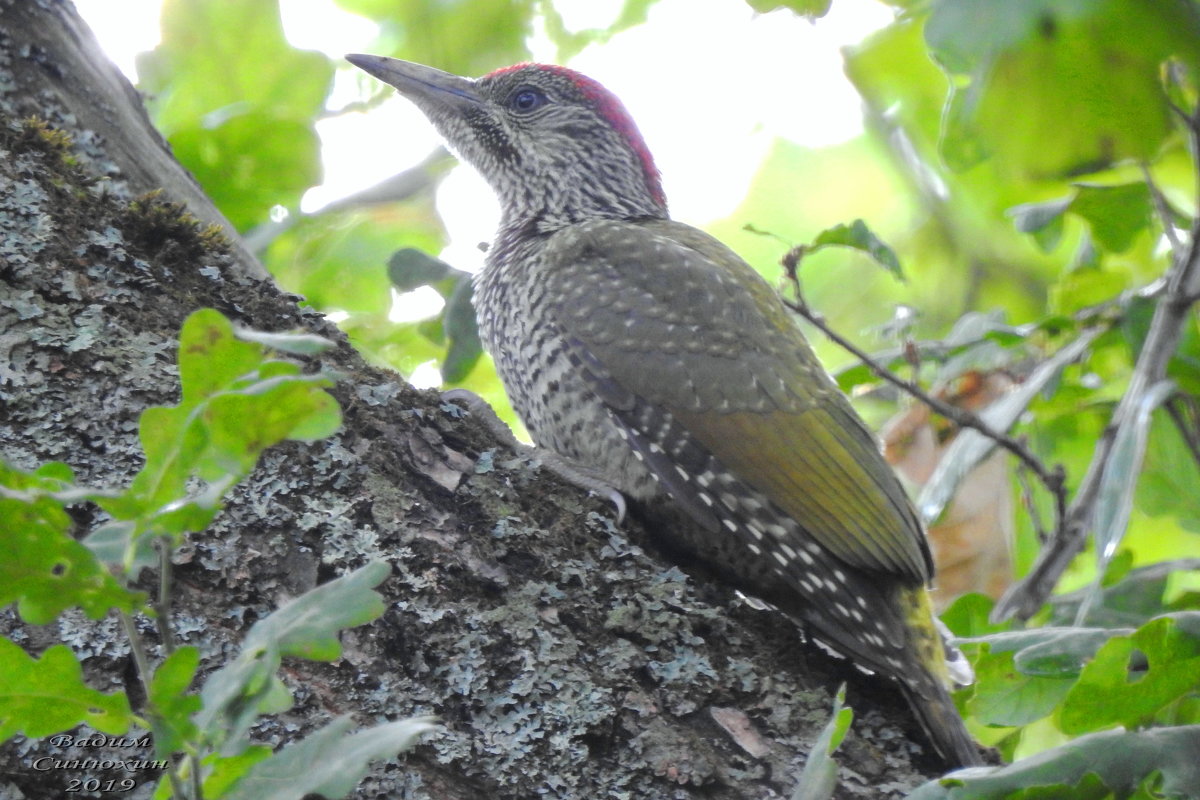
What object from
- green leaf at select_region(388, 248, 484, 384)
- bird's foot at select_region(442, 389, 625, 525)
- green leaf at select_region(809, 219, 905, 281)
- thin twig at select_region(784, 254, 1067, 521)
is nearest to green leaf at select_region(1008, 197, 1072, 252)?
thin twig at select_region(784, 254, 1067, 521)

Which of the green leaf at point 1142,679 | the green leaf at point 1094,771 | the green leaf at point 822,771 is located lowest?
the green leaf at point 1094,771

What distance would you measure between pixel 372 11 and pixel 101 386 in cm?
264

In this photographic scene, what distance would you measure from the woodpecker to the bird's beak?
0.05 meters

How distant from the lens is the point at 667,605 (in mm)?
2191

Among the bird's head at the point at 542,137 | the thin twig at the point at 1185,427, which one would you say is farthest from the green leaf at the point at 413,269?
the thin twig at the point at 1185,427

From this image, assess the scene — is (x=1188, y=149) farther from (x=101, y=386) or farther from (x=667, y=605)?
(x=101, y=386)

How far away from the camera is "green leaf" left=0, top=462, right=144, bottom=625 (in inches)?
42.4

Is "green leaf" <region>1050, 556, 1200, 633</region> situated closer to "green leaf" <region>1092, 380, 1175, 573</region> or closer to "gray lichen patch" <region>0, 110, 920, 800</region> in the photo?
"green leaf" <region>1092, 380, 1175, 573</region>

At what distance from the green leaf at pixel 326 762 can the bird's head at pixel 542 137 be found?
9.79 ft

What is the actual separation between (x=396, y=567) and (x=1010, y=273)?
381cm

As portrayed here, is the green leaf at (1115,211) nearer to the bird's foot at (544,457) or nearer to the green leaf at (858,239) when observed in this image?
the green leaf at (858,239)

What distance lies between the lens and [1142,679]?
175 centimetres

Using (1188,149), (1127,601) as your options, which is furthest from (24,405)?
(1188,149)

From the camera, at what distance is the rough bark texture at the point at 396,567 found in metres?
1.80
